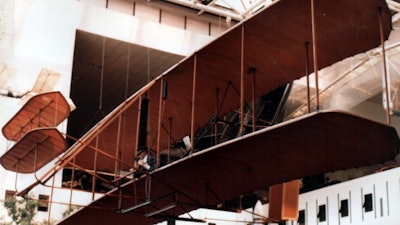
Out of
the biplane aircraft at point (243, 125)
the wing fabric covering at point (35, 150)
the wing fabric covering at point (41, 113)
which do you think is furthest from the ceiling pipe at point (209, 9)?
the wing fabric covering at point (35, 150)

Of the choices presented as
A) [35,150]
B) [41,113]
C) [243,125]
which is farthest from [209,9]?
[243,125]

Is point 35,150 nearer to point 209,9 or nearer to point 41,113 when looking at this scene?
point 41,113

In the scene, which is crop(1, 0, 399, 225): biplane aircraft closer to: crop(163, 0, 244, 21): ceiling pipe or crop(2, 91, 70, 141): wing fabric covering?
crop(2, 91, 70, 141): wing fabric covering

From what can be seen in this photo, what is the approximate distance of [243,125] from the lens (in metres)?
9.52

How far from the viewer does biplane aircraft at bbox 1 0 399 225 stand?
888cm

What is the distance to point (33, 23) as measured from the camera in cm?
2269

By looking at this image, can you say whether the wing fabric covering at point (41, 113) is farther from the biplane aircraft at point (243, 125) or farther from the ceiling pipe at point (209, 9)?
the ceiling pipe at point (209, 9)

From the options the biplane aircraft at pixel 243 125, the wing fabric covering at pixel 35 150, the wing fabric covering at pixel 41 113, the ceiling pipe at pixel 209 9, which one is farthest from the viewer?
the ceiling pipe at pixel 209 9

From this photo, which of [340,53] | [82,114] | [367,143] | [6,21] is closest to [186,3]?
[6,21]

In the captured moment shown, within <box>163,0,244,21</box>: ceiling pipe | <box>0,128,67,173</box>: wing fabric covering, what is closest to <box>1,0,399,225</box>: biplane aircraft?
<box>0,128,67,173</box>: wing fabric covering

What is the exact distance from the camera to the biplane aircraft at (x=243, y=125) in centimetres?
888

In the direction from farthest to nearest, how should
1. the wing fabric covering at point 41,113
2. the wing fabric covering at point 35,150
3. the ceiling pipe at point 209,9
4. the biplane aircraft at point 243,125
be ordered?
the ceiling pipe at point 209,9 → the wing fabric covering at point 41,113 → the wing fabric covering at point 35,150 → the biplane aircraft at point 243,125

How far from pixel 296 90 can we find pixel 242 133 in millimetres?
17694

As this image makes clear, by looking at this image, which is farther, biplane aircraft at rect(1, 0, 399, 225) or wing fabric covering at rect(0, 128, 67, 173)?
wing fabric covering at rect(0, 128, 67, 173)
